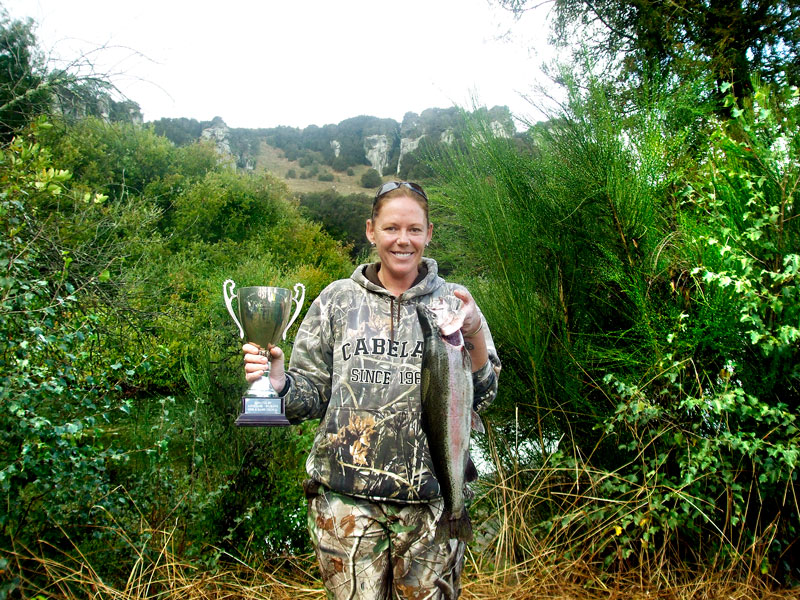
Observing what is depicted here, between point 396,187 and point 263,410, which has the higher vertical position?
point 396,187

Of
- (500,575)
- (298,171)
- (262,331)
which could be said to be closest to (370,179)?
(298,171)

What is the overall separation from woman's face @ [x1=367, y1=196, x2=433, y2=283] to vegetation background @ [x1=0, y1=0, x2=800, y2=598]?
1673mm

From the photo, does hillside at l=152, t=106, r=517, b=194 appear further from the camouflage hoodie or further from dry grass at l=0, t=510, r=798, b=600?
the camouflage hoodie

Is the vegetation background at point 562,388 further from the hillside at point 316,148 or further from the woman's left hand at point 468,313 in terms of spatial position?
the hillside at point 316,148

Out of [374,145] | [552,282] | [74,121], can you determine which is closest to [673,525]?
[552,282]

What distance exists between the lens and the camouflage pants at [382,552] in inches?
70.8

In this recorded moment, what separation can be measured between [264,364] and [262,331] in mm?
189

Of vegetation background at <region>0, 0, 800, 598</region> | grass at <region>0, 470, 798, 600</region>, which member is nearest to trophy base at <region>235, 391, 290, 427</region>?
vegetation background at <region>0, 0, 800, 598</region>

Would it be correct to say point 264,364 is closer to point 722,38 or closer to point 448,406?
point 448,406

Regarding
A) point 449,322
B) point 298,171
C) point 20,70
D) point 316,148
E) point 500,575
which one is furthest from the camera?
point 316,148

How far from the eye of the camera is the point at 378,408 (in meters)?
1.91

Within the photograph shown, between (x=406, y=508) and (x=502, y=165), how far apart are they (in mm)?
2626

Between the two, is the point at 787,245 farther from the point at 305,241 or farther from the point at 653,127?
the point at 305,241

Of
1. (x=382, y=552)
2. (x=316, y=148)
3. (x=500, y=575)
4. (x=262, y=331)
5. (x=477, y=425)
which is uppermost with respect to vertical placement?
(x=316, y=148)
